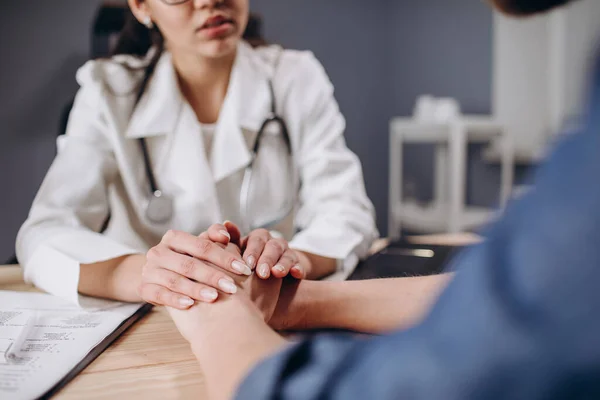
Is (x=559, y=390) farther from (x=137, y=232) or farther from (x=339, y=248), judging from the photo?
(x=137, y=232)

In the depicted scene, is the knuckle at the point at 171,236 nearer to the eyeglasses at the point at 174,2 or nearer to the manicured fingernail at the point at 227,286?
the manicured fingernail at the point at 227,286

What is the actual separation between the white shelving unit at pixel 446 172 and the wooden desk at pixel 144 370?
6.42 feet

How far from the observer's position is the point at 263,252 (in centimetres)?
55

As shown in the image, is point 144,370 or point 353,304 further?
point 353,304

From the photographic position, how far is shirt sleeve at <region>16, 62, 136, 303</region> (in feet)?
2.08

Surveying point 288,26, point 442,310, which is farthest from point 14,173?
point 442,310

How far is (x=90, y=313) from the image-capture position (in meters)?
0.53

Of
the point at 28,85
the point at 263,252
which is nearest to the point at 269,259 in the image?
the point at 263,252

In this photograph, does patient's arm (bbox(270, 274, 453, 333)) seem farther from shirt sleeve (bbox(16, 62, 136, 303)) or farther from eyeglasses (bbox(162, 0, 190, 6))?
eyeglasses (bbox(162, 0, 190, 6))

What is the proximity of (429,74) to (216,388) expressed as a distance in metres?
2.96

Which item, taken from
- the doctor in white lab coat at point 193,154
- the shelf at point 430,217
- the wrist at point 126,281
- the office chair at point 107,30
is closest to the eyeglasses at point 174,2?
the doctor in white lab coat at point 193,154

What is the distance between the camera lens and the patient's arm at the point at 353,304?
50 centimetres

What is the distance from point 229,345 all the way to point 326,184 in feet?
2.08

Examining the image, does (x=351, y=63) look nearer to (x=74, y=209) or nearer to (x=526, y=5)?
(x=74, y=209)
